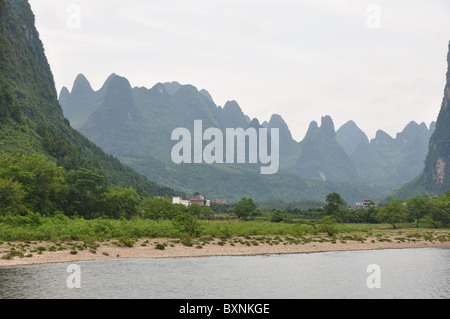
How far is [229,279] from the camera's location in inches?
1308

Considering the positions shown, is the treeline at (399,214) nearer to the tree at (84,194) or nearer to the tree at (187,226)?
the tree at (187,226)

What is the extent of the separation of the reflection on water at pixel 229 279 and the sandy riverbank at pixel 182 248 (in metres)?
2.62

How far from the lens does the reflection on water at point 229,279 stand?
27938mm

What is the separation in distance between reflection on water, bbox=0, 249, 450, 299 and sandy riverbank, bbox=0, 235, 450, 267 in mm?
2615

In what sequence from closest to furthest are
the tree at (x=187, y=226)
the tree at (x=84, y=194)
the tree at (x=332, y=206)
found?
the tree at (x=187, y=226), the tree at (x=84, y=194), the tree at (x=332, y=206)

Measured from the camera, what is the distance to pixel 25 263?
36.6m

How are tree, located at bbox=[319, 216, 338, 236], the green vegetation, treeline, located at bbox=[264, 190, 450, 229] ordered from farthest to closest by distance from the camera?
treeline, located at bbox=[264, 190, 450, 229]
tree, located at bbox=[319, 216, 338, 236]
the green vegetation

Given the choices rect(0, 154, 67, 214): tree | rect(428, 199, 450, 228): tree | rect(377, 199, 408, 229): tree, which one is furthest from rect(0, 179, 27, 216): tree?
rect(428, 199, 450, 228): tree

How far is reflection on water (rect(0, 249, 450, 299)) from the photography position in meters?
27.9

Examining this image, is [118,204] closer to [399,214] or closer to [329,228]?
[329,228]

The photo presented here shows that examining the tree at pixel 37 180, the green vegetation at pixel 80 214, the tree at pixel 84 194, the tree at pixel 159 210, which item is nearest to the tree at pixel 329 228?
the green vegetation at pixel 80 214

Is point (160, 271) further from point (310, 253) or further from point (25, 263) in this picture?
point (310, 253)

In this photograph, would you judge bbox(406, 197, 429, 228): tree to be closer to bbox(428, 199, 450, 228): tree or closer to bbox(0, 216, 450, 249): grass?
bbox(428, 199, 450, 228): tree
